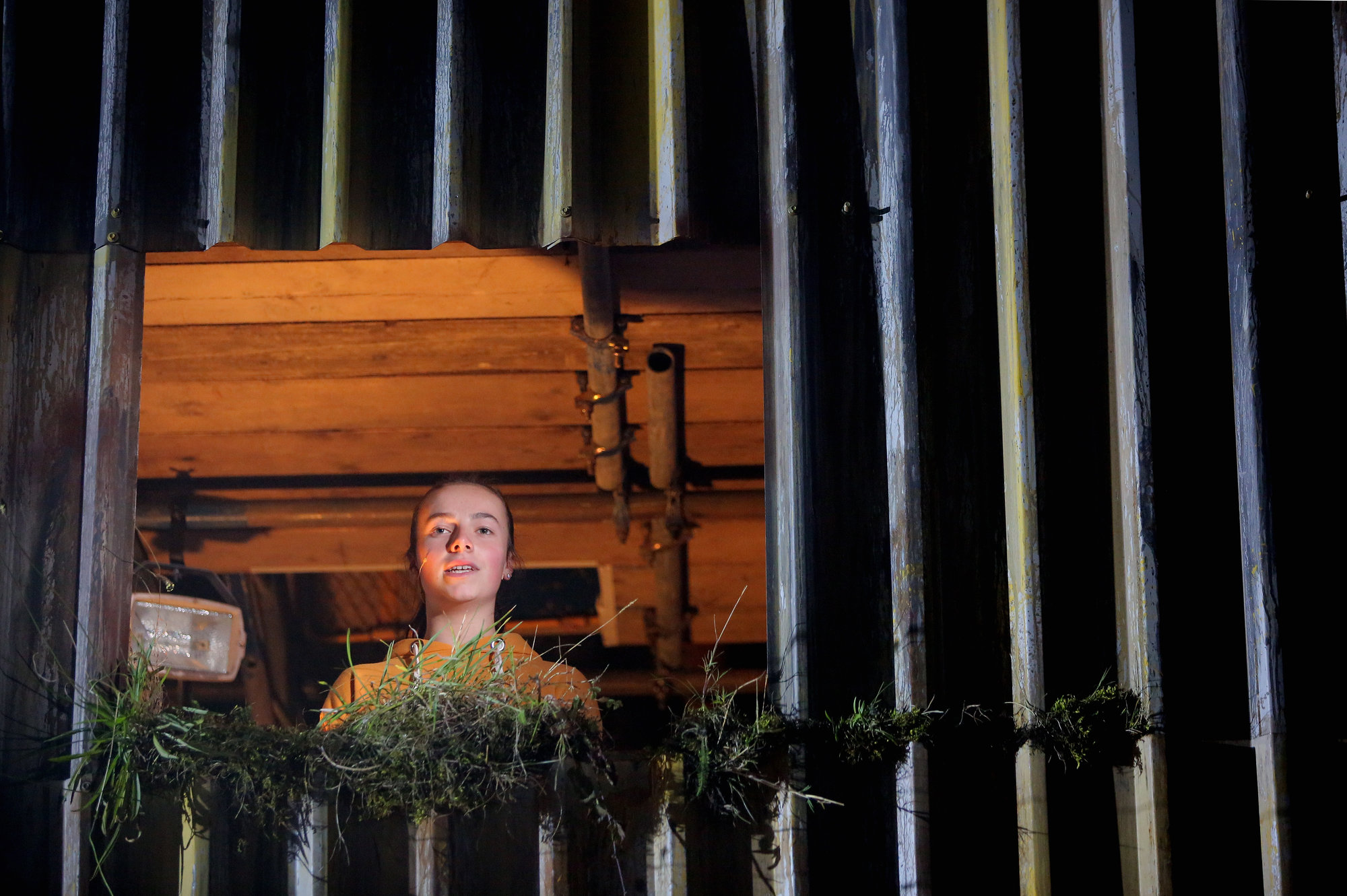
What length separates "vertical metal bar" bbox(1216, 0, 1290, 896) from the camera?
2.96 m

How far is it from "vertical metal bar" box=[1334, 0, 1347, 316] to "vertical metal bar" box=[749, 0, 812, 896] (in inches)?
53.1

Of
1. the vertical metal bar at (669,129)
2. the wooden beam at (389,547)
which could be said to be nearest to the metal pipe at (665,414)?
the wooden beam at (389,547)

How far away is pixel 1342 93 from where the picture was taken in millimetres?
3189

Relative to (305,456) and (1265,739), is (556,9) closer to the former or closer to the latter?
(1265,739)

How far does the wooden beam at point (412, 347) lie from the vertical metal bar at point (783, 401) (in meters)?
1.81

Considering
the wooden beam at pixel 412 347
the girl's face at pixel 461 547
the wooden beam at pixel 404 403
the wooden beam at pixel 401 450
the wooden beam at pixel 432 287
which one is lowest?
the girl's face at pixel 461 547

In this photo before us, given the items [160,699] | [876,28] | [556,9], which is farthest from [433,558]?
[876,28]

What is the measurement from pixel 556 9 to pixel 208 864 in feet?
A: 7.50

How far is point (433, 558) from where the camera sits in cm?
441

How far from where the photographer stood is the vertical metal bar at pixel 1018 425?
9.66 feet

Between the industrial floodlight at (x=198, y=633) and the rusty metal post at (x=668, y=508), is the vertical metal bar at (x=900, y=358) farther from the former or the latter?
the industrial floodlight at (x=198, y=633)

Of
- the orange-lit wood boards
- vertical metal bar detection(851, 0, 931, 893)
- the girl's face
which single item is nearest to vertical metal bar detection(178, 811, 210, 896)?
vertical metal bar detection(851, 0, 931, 893)

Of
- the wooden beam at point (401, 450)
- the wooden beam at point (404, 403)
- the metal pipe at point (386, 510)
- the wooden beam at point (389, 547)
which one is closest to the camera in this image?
the wooden beam at point (404, 403)

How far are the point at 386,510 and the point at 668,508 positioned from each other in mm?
1406
